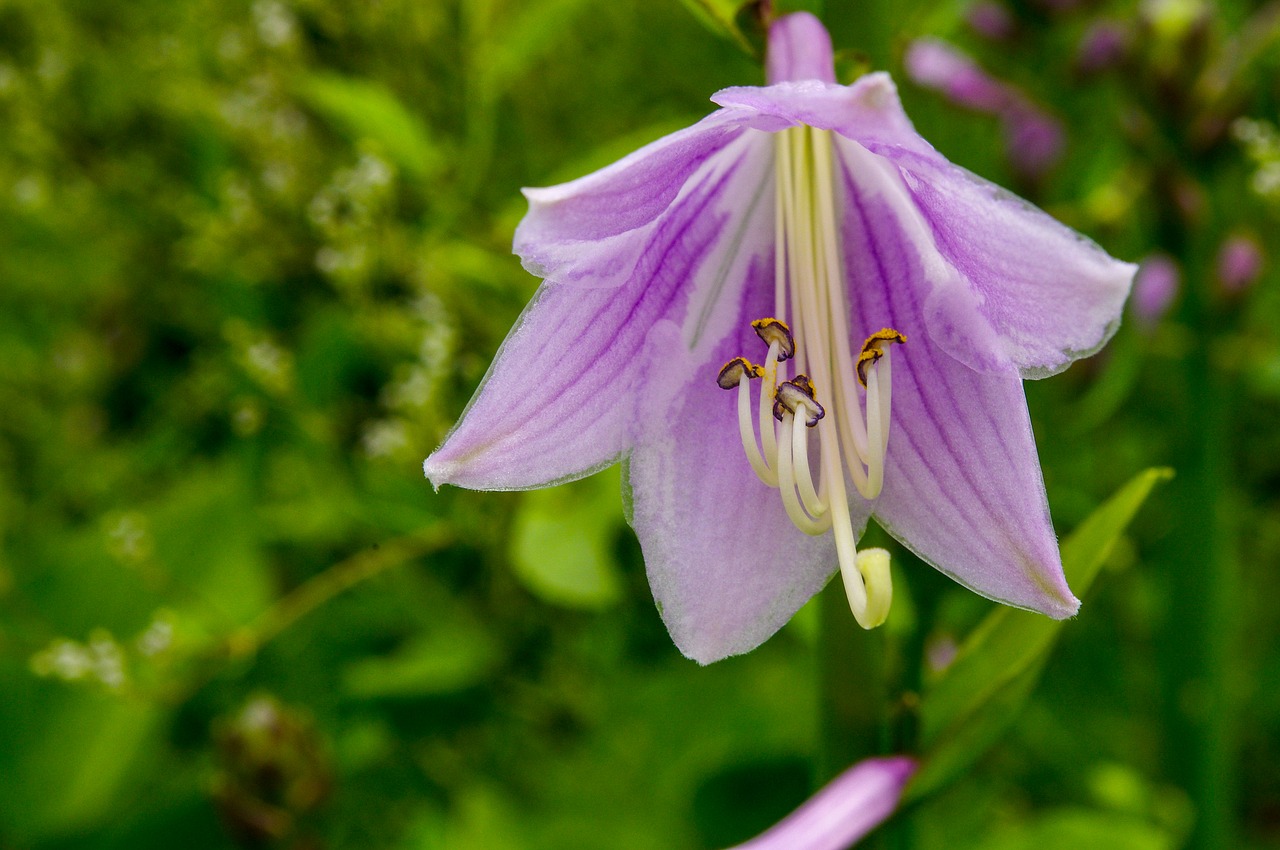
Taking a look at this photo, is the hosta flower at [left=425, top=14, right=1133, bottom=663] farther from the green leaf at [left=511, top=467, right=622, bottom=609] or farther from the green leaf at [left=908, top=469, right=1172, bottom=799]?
the green leaf at [left=511, top=467, right=622, bottom=609]

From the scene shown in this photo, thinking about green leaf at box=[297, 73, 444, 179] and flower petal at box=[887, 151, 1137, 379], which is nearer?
flower petal at box=[887, 151, 1137, 379]

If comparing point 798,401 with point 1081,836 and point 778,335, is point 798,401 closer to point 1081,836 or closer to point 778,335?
point 778,335

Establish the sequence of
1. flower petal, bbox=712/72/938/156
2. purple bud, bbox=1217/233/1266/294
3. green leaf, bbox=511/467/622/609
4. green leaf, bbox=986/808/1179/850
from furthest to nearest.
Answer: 1. purple bud, bbox=1217/233/1266/294
2. green leaf, bbox=986/808/1179/850
3. green leaf, bbox=511/467/622/609
4. flower petal, bbox=712/72/938/156

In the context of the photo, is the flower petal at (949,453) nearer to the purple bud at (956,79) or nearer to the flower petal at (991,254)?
the flower petal at (991,254)

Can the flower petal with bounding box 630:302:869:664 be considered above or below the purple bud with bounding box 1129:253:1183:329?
below

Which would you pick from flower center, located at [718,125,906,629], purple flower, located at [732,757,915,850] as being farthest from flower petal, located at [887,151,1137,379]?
purple flower, located at [732,757,915,850]

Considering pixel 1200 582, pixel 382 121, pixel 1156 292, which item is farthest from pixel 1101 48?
pixel 382 121

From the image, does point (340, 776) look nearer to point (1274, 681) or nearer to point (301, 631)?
point (301, 631)
